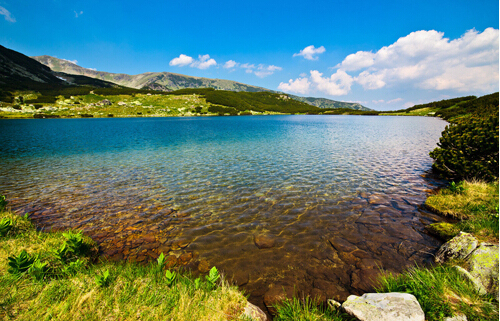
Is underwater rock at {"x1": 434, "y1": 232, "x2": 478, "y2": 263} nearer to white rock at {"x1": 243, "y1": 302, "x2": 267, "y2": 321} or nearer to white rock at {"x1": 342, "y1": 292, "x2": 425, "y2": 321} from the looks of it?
white rock at {"x1": 342, "y1": 292, "x2": 425, "y2": 321}

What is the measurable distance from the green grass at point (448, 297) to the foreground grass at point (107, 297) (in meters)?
4.56

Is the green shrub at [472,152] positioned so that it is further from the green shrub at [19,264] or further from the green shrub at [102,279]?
the green shrub at [19,264]

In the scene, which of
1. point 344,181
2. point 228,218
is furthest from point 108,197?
point 344,181

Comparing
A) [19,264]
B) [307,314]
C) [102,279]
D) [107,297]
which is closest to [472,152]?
[307,314]

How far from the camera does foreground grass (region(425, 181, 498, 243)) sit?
8266 mm

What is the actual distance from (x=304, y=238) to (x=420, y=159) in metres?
25.5

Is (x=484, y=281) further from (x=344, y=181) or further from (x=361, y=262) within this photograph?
(x=344, y=181)

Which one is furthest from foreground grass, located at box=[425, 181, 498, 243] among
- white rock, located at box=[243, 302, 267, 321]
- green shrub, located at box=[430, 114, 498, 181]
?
white rock, located at box=[243, 302, 267, 321]

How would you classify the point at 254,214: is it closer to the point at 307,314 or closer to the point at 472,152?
the point at 307,314

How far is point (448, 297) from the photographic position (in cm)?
498

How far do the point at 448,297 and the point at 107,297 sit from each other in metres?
8.60

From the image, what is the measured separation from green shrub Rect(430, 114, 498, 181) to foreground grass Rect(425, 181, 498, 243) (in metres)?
1.82

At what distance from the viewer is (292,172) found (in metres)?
20.6

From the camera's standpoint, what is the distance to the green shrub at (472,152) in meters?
14.1
